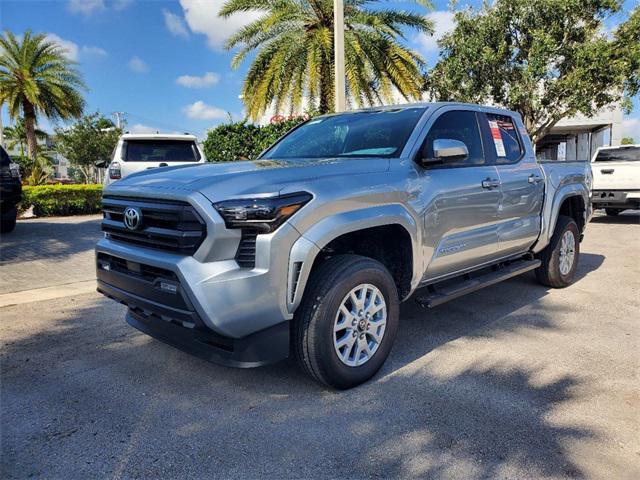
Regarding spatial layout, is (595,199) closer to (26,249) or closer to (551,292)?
(551,292)

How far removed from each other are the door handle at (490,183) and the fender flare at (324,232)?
113 cm

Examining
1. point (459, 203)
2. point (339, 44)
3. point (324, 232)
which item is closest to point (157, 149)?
point (339, 44)

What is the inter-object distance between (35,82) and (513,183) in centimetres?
2394

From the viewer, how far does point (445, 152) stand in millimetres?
3516

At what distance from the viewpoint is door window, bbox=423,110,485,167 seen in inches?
155

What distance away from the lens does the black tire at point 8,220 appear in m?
8.74

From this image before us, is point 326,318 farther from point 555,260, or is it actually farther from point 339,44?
point 339,44

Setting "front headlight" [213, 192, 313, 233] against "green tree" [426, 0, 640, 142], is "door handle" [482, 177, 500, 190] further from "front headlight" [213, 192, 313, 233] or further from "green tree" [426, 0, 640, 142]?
"green tree" [426, 0, 640, 142]

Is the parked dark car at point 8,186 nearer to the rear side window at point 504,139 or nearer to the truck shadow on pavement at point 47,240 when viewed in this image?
the truck shadow on pavement at point 47,240

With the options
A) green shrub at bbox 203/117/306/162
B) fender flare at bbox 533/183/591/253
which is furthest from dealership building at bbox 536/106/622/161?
fender flare at bbox 533/183/591/253

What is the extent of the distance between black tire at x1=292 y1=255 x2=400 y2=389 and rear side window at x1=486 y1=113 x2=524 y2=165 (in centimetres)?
223

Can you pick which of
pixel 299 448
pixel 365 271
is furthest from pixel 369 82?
pixel 299 448

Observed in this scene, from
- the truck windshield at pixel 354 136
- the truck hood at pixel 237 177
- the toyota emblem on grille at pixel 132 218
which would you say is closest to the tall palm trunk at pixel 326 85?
the truck windshield at pixel 354 136

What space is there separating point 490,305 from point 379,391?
2346 millimetres
